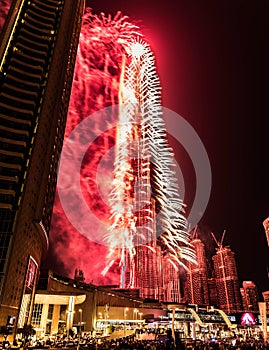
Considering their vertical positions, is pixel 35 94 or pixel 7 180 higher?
pixel 35 94

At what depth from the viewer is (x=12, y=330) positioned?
45.2 metres

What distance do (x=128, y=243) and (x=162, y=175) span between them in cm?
1599

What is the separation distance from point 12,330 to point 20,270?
893 centimetres

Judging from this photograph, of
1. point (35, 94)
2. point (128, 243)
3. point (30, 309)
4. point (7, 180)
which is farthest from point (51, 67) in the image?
point (30, 309)

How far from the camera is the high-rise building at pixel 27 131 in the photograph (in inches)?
1918

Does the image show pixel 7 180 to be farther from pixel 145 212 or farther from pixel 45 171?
pixel 145 212

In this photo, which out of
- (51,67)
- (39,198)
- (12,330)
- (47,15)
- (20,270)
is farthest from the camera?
(47,15)

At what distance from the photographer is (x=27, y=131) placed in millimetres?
58000

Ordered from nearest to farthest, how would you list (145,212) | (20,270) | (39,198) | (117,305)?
(20,270) < (39,198) < (117,305) < (145,212)

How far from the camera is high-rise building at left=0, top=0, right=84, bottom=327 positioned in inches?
1918

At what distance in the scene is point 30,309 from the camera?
185 feet

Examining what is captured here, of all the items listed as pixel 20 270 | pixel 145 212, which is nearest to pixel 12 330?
pixel 20 270

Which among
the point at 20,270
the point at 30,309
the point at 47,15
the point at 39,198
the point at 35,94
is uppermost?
the point at 47,15

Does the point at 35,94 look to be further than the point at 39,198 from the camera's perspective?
Yes
